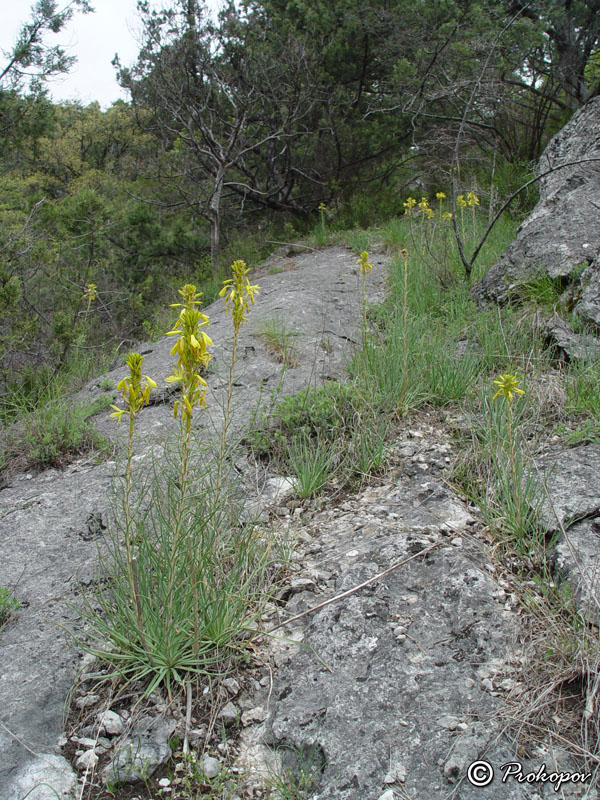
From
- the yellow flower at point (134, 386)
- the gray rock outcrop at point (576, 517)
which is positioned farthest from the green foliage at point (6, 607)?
the gray rock outcrop at point (576, 517)

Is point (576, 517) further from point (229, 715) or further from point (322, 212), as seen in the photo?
point (322, 212)

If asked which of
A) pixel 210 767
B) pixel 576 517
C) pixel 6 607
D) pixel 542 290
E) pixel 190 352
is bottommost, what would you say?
pixel 210 767

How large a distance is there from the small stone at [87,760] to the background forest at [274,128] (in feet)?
15.5

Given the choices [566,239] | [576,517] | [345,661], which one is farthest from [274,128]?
[345,661]

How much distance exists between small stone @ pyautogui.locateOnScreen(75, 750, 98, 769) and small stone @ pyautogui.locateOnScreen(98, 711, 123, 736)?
0.08 m

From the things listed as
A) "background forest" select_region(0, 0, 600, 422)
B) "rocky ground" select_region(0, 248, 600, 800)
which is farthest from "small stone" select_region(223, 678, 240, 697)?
"background forest" select_region(0, 0, 600, 422)

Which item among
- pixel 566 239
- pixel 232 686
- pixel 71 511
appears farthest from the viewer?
pixel 566 239

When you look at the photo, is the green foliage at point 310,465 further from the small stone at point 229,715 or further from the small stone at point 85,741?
the small stone at point 85,741

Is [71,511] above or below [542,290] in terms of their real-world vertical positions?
below

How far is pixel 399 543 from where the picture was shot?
2.38 m

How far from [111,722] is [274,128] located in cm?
837

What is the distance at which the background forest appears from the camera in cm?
694

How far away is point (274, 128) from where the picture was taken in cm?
848

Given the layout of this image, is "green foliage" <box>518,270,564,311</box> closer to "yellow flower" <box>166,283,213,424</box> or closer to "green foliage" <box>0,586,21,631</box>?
"yellow flower" <box>166,283,213,424</box>
